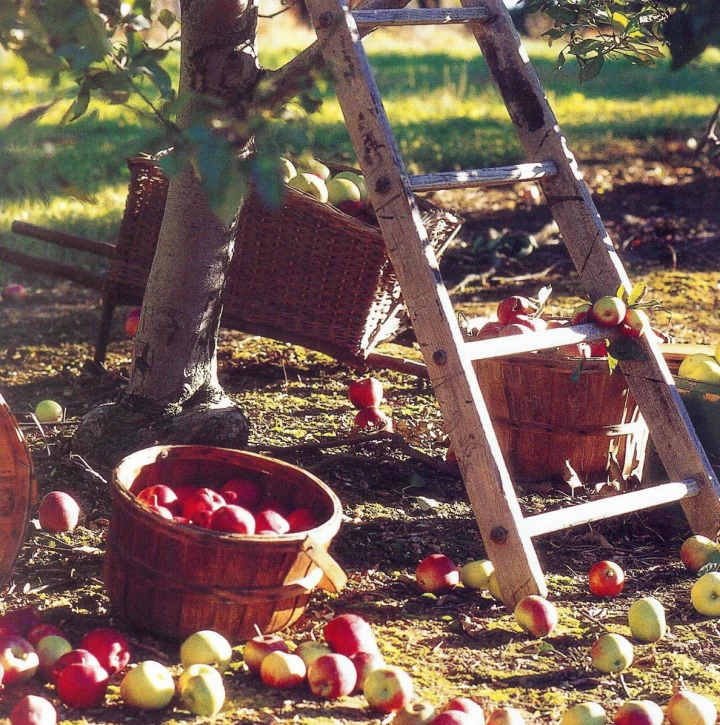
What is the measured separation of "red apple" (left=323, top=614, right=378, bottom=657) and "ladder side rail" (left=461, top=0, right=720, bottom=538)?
3.73 feet

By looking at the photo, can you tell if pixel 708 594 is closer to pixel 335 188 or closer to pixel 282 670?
pixel 282 670

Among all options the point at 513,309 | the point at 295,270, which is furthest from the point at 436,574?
the point at 295,270

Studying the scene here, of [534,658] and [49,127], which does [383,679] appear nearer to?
[534,658]

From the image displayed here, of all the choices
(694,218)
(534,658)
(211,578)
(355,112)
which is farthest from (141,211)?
(694,218)

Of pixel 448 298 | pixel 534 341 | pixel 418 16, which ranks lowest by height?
pixel 534 341

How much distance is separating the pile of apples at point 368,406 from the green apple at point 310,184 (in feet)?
2.47

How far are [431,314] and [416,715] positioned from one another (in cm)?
96

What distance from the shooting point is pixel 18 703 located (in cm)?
173

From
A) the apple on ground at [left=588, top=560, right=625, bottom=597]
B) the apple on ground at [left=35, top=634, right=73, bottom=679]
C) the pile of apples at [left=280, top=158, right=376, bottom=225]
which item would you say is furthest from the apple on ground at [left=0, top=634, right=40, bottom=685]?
the pile of apples at [left=280, top=158, right=376, bottom=225]

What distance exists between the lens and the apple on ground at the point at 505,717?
1769 mm

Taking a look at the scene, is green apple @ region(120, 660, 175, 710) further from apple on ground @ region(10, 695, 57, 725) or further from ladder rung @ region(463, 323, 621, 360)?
ladder rung @ region(463, 323, 621, 360)

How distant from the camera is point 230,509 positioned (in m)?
2.06

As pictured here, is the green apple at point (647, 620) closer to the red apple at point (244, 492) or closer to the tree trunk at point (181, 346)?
the red apple at point (244, 492)

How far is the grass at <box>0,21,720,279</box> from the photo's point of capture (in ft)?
4.74
